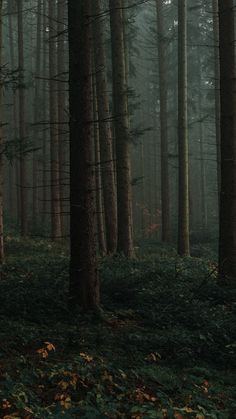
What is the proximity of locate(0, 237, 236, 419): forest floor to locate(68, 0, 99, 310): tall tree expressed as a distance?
33.6 inches

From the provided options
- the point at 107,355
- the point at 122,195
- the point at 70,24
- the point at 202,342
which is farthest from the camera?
the point at 122,195

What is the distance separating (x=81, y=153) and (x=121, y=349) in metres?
3.20

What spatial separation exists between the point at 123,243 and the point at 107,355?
7.75 meters

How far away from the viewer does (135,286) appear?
34.7 feet

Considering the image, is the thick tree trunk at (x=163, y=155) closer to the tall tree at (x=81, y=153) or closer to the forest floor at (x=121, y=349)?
the forest floor at (x=121, y=349)

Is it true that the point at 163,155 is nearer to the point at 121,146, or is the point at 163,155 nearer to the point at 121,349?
the point at 121,146

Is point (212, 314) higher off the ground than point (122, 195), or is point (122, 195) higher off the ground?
point (122, 195)

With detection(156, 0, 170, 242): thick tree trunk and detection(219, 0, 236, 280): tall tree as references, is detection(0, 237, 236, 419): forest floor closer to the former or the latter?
detection(219, 0, 236, 280): tall tree

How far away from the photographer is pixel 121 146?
14.2 m

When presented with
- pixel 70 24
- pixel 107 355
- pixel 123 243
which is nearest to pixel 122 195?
pixel 123 243

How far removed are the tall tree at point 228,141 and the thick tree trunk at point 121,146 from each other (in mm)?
3776

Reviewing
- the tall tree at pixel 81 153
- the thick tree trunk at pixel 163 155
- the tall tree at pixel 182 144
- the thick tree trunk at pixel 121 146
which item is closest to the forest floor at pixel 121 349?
the tall tree at pixel 81 153

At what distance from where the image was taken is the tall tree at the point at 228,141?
1085 cm

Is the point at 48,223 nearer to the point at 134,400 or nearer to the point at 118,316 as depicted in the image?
the point at 118,316
